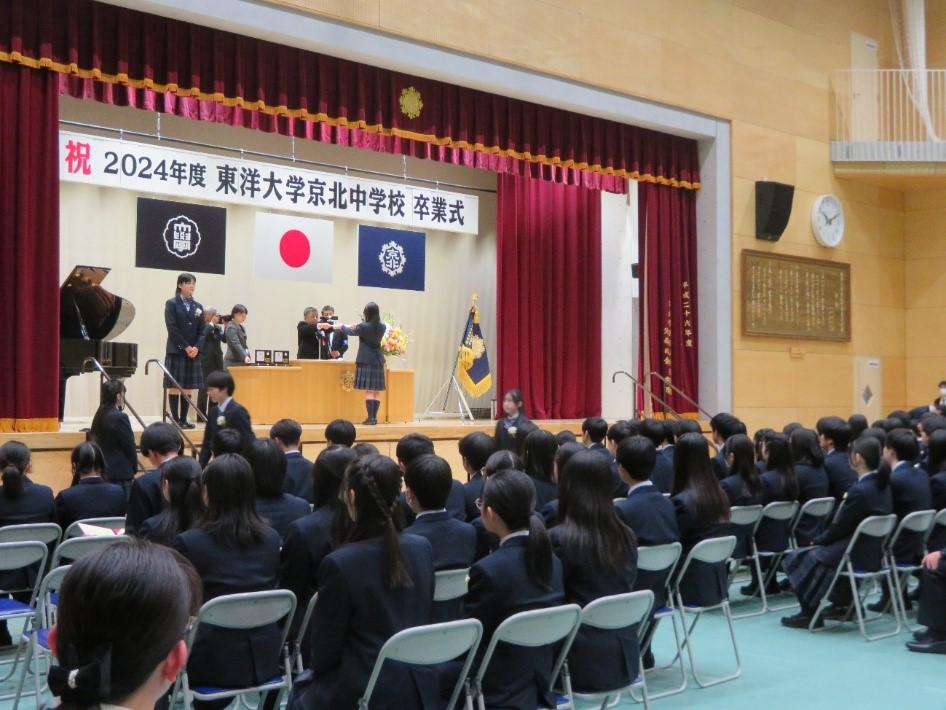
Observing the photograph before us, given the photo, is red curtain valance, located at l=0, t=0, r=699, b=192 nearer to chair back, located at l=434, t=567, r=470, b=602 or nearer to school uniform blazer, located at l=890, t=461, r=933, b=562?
school uniform blazer, located at l=890, t=461, r=933, b=562

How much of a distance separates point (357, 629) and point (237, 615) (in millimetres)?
565

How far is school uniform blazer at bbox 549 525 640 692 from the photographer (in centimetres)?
373

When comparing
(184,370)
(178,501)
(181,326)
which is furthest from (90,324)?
(178,501)

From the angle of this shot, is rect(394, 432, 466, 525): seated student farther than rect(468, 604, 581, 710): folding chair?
Yes

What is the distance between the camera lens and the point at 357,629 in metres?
3.06

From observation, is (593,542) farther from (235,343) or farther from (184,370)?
(235,343)

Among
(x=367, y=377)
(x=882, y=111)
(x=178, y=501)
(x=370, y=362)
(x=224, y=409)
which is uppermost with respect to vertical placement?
(x=882, y=111)

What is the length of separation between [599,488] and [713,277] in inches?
388

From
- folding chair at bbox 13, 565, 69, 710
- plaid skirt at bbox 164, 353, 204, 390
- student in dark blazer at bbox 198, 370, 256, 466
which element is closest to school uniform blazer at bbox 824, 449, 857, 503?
student in dark blazer at bbox 198, 370, 256, 466

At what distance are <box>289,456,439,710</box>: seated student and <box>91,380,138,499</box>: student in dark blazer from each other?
4.25 meters

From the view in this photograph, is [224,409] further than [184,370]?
No

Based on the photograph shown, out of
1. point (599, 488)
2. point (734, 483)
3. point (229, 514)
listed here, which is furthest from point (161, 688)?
point (734, 483)

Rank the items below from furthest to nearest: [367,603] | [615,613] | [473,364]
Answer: [473,364] < [615,613] < [367,603]

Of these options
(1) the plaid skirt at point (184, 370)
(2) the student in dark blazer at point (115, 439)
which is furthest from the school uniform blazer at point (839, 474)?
(1) the plaid skirt at point (184, 370)
